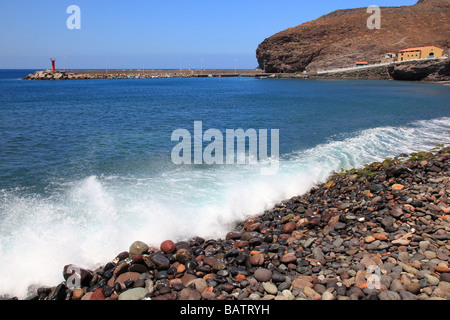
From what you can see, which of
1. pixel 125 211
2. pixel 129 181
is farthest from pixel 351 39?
pixel 125 211

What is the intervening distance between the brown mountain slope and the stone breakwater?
99687 mm

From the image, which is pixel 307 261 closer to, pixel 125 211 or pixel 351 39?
pixel 125 211

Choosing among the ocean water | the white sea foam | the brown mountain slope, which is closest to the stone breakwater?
the white sea foam

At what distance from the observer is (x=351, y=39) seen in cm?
10688

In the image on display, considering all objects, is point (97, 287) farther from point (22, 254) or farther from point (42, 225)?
point (42, 225)

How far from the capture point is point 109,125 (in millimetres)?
22469

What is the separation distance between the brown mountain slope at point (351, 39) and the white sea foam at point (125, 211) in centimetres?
9675

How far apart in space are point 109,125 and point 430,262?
68.3 feet

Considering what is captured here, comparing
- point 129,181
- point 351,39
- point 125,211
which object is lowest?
point 125,211

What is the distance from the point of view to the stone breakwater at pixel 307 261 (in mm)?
4840

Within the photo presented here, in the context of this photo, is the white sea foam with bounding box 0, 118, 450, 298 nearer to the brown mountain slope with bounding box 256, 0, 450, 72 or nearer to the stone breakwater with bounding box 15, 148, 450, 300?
the stone breakwater with bounding box 15, 148, 450, 300

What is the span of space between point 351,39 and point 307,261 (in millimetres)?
115457

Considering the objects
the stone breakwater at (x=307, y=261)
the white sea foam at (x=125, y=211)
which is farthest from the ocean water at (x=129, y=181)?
the stone breakwater at (x=307, y=261)
